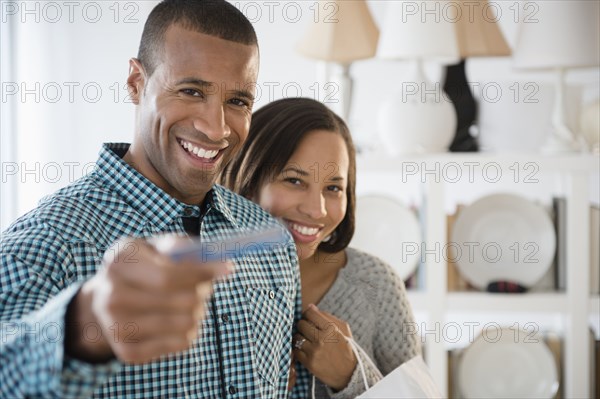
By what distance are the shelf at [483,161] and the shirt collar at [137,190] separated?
143 cm

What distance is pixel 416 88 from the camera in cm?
257

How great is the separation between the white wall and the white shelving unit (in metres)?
0.30

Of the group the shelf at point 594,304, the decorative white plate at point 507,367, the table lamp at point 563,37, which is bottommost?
the decorative white plate at point 507,367

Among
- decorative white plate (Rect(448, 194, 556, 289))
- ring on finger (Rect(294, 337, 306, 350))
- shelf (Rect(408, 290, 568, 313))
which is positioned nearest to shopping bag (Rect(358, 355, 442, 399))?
ring on finger (Rect(294, 337, 306, 350))

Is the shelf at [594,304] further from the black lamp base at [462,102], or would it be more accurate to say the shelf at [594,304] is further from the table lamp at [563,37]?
the table lamp at [563,37]

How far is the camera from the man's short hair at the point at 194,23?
1259mm

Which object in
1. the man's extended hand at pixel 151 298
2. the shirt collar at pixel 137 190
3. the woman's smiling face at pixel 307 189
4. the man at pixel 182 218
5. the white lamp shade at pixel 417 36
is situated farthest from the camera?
the white lamp shade at pixel 417 36

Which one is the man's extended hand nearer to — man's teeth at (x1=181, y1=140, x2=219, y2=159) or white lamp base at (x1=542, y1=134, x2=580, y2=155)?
man's teeth at (x1=181, y1=140, x2=219, y2=159)

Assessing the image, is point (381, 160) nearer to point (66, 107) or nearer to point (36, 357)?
point (66, 107)

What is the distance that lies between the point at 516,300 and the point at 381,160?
59cm

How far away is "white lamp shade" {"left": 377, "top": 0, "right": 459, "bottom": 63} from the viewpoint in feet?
8.16

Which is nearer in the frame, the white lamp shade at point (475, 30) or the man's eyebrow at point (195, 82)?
the man's eyebrow at point (195, 82)

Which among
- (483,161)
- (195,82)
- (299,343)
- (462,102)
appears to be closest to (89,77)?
(462,102)

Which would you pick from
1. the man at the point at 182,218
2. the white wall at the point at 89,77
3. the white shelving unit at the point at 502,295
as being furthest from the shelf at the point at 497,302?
the man at the point at 182,218
